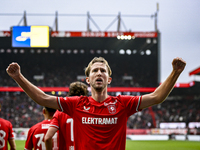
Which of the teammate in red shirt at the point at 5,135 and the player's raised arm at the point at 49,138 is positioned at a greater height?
the player's raised arm at the point at 49,138

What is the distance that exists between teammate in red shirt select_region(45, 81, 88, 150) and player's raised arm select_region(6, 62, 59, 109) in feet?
3.29

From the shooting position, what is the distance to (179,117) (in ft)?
105

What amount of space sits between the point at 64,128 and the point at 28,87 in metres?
1.29

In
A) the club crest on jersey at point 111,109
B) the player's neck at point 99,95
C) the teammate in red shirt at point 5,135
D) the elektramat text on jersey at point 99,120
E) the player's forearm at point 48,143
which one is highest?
the player's neck at point 99,95

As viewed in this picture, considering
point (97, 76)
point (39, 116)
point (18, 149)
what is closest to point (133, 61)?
point (39, 116)

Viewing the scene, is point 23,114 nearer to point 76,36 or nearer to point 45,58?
point 45,58

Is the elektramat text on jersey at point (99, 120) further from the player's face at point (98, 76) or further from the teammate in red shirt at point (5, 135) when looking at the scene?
the teammate in red shirt at point (5, 135)

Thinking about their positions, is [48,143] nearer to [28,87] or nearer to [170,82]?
[28,87]

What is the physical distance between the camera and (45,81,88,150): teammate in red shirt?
12.1 feet

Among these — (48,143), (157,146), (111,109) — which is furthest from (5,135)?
(157,146)

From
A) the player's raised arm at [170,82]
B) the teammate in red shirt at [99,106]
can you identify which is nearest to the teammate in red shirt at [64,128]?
the teammate in red shirt at [99,106]

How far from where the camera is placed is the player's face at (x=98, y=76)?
285cm

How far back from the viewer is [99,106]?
113 inches

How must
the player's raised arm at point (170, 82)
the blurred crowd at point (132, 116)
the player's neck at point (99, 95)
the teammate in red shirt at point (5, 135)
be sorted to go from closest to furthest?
1. the player's raised arm at point (170, 82)
2. the player's neck at point (99, 95)
3. the teammate in red shirt at point (5, 135)
4. the blurred crowd at point (132, 116)
